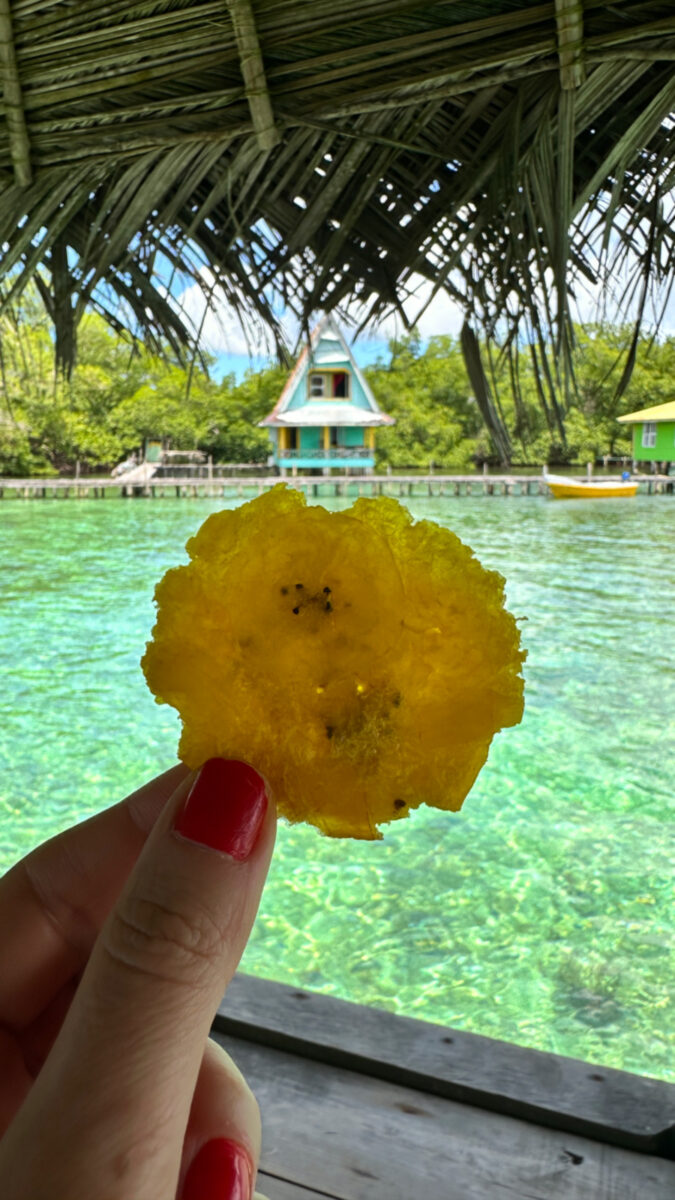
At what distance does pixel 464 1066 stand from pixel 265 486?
59.7 feet

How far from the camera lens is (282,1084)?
1.09 meters

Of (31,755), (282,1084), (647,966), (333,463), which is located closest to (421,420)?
(333,463)

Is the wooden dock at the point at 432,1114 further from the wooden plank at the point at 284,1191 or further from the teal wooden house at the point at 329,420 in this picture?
the teal wooden house at the point at 329,420

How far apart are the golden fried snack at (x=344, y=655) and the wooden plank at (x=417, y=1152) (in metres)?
0.81

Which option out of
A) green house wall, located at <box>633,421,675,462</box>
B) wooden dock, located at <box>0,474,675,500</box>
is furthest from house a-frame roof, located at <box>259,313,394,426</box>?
green house wall, located at <box>633,421,675,462</box>

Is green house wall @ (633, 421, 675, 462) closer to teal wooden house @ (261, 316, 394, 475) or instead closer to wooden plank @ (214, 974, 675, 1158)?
teal wooden house @ (261, 316, 394, 475)

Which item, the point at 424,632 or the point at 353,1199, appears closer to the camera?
the point at 424,632

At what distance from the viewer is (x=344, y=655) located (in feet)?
1.14

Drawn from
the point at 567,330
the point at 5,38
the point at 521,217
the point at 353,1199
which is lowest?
Result: the point at 353,1199

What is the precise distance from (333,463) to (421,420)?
3.54 meters

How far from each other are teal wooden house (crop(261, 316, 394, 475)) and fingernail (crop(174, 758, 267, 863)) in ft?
61.3

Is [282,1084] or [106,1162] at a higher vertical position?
[106,1162]

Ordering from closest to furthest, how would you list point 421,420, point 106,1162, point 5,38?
point 106,1162 < point 5,38 < point 421,420

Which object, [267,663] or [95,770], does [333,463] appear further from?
[267,663]
